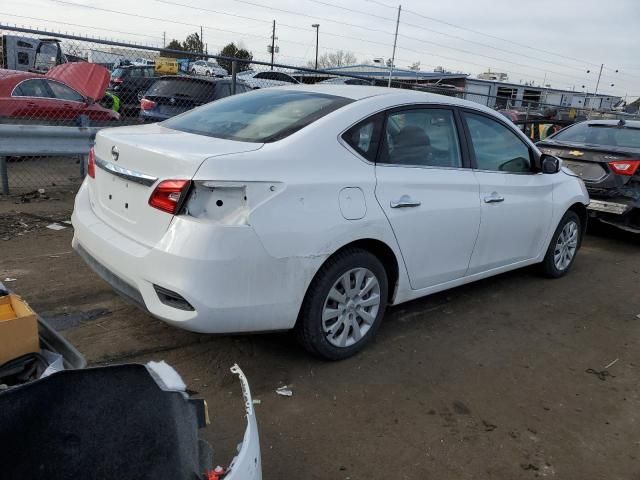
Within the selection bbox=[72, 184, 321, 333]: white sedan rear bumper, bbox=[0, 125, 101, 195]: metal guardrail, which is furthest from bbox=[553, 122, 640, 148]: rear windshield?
bbox=[0, 125, 101, 195]: metal guardrail

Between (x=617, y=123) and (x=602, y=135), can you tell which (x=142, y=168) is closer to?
(x=602, y=135)

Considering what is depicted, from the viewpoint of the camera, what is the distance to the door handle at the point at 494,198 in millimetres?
4073

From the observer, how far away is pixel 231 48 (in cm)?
5566

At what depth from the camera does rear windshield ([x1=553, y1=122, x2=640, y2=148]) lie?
23.2ft

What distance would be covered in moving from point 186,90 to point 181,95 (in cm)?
15

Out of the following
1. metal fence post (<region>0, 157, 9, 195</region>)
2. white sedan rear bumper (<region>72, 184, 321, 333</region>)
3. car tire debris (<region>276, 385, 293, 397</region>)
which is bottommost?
car tire debris (<region>276, 385, 293, 397</region>)

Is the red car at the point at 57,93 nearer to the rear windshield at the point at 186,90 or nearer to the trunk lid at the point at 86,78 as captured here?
the trunk lid at the point at 86,78

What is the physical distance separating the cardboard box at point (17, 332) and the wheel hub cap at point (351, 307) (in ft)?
5.16

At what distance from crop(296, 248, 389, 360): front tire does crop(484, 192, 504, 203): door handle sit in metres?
1.13

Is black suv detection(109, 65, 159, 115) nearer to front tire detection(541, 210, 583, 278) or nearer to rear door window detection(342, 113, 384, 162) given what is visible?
front tire detection(541, 210, 583, 278)

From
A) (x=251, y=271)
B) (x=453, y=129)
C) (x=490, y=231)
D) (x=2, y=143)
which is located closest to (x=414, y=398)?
(x=251, y=271)

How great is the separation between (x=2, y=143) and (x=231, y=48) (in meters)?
53.8

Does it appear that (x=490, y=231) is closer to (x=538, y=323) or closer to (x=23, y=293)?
(x=538, y=323)

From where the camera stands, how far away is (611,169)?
6.54 m
